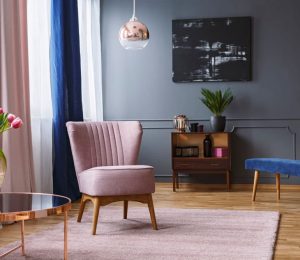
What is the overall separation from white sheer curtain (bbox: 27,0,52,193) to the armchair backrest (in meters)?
0.60

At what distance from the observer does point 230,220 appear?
3186mm

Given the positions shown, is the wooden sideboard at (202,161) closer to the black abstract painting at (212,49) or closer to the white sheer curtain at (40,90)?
the black abstract painting at (212,49)

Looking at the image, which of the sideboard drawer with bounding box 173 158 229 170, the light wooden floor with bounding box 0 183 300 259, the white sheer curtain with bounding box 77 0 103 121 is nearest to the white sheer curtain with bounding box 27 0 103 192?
the light wooden floor with bounding box 0 183 300 259

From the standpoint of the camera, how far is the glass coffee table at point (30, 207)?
1.89m

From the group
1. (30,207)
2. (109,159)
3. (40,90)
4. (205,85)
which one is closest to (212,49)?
(205,85)

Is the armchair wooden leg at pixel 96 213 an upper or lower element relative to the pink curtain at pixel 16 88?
lower

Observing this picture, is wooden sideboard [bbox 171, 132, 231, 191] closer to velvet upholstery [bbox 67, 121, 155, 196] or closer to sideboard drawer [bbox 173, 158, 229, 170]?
sideboard drawer [bbox 173, 158, 229, 170]

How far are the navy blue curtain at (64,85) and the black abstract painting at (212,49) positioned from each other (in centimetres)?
111

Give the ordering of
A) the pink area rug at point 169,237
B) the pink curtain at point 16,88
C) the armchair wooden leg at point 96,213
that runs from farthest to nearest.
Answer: the pink curtain at point 16,88, the armchair wooden leg at point 96,213, the pink area rug at point 169,237

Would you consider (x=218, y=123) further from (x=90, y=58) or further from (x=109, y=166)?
(x=109, y=166)

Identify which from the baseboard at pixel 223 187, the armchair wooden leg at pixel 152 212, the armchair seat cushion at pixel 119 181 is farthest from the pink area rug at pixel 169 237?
the baseboard at pixel 223 187

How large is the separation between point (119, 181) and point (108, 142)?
0.54 metres

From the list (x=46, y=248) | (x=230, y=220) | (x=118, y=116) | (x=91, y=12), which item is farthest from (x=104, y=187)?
(x=91, y=12)

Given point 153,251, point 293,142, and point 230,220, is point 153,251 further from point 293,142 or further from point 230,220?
point 293,142
